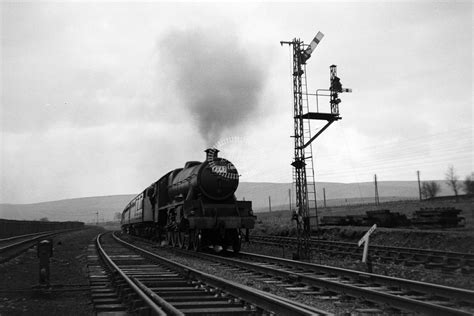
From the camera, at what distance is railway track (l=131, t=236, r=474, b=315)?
6.23m

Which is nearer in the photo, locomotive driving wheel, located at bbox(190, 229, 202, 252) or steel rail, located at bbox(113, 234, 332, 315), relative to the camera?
steel rail, located at bbox(113, 234, 332, 315)

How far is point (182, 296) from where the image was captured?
7.28 m

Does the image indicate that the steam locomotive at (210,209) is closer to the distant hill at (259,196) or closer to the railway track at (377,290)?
the railway track at (377,290)

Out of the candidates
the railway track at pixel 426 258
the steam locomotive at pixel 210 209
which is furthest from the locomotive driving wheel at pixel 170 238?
the railway track at pixel 426 258

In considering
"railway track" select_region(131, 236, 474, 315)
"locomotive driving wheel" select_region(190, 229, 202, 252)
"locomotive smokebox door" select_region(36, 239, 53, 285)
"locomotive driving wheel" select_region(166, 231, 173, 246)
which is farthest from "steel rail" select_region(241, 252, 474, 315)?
"locomotive driving wheel" select_region(166, 231, 173, 246)

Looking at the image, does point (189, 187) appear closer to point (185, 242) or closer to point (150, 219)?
point (185, 242)

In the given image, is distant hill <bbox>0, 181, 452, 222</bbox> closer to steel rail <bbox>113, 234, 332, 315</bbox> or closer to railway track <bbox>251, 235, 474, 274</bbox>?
railway track <bbox>251, 235, 474, 274</bbox>

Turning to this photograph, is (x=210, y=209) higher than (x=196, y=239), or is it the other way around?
(x=210, y=209)

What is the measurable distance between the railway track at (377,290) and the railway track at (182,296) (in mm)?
1476

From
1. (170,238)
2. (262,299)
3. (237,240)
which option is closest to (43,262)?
(262,299)

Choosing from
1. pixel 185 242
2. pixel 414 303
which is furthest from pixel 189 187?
pixel 414 303

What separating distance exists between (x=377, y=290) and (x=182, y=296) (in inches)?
139

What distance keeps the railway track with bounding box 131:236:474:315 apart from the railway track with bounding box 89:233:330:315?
1476 mm

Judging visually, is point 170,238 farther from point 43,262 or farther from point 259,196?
point 259,196
